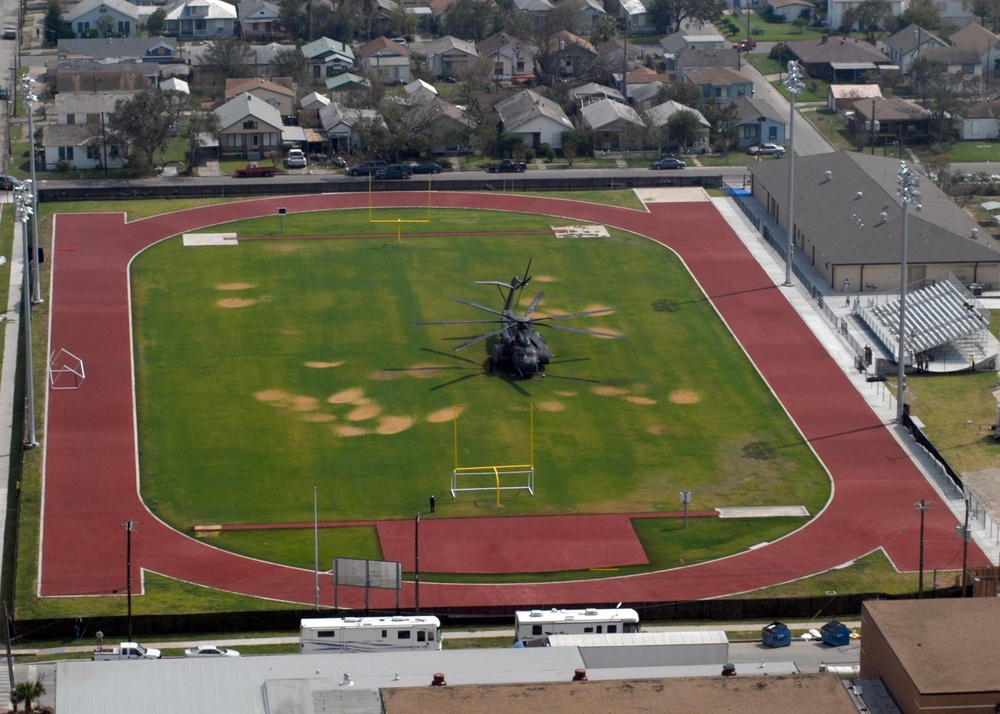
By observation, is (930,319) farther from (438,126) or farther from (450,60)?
(450,60)

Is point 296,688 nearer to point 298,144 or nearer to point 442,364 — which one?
point 442,364

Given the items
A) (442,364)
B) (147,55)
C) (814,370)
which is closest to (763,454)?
(814,370)

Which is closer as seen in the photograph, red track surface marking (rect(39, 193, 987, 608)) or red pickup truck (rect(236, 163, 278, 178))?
red track surface marking (rect(39, 193, 987, 608))

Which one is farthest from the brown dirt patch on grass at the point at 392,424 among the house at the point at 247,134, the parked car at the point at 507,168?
the house at the point at 247,134

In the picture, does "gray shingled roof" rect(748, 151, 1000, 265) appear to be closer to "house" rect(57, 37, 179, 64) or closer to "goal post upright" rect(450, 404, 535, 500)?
"goal post upright" rect(450, 404, 535, 500)

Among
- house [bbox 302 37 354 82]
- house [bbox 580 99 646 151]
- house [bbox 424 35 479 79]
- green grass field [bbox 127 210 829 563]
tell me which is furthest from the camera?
house [bbox 424 35 479 79]

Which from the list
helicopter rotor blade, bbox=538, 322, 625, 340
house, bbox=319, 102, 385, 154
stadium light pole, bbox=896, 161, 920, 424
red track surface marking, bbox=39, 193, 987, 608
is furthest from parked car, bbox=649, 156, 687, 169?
stadium light pole, bbox=896, 161, 920, 424

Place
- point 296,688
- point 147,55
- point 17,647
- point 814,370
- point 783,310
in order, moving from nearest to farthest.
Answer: point 296,688
point 17,647
point 814,370
point 783,310
point 147,55
